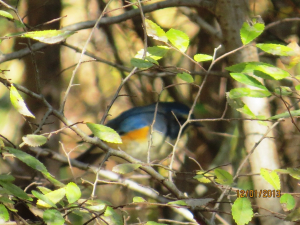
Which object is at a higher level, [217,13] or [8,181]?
[217,13]

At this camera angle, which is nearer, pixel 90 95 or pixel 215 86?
pixel 215 86

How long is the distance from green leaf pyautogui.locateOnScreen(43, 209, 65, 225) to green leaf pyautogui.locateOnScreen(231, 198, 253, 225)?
0.50 m

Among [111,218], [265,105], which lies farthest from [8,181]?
[265,105]

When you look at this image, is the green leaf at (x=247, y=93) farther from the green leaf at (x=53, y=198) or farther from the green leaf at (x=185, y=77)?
the green leaf at (x=53, y=198)

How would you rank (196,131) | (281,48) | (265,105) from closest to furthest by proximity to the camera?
(281,48) < (265,105) < (196,131)

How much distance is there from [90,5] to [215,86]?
1.71m

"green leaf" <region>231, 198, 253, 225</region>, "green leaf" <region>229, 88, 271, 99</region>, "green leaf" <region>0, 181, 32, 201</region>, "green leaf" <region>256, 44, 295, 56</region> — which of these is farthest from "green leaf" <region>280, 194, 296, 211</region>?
"green leaf" <region>0, 181, 32, 201</region>

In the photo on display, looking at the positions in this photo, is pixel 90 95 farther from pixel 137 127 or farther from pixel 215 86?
pixel 215 86

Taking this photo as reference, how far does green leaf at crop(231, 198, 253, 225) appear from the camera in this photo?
1.08m

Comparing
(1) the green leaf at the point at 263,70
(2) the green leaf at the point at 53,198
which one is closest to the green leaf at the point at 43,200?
(2) the green leaf at the point at 53,198

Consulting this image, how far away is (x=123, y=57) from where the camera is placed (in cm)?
425

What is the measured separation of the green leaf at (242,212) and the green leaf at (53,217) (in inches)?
19.5

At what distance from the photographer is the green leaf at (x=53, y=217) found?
0.98 meters

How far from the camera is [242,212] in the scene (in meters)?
1.10
